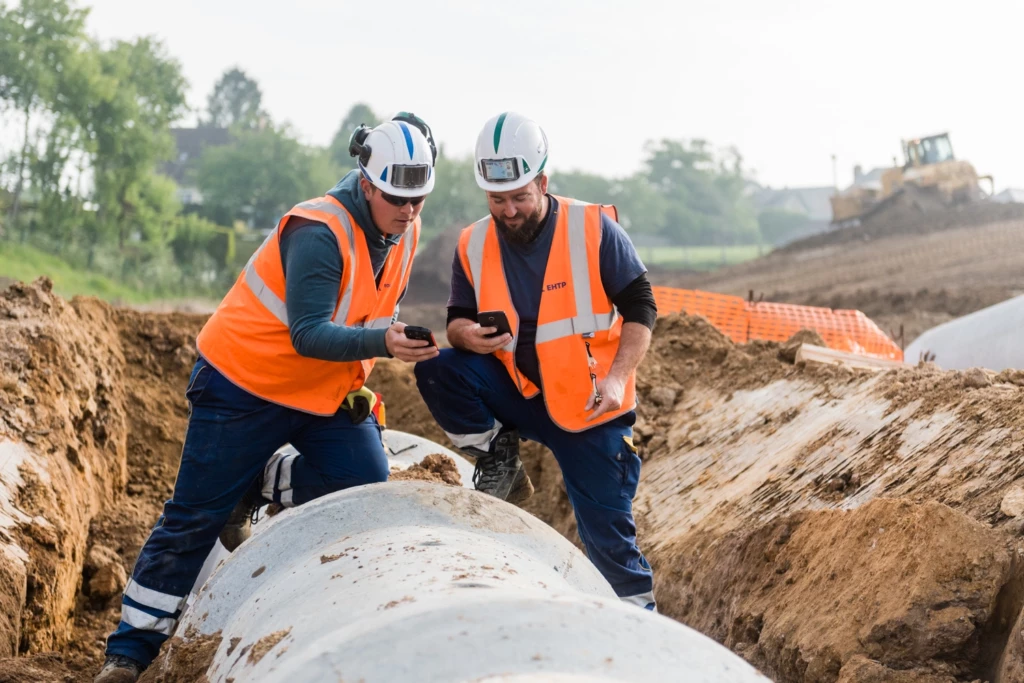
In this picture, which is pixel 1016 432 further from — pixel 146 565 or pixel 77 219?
pixel 77 219

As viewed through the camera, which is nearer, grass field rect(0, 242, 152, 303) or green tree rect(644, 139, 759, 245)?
grass field rect(0, 242, 152, 303)

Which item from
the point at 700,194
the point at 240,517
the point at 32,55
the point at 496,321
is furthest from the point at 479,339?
the point at 700,194

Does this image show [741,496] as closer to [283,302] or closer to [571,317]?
[571,317]

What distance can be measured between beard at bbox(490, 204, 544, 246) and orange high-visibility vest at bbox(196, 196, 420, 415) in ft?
2.24

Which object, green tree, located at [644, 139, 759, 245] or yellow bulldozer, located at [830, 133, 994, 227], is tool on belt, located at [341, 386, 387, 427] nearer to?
yellow bulldozer, located at [830, 133, 994, 227]

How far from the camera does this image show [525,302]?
4.74 metres

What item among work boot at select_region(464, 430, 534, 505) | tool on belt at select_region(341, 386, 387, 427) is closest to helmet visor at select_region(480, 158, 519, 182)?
tool on belt at select_region(341, 386, 387, 427)

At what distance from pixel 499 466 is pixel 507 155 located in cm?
149

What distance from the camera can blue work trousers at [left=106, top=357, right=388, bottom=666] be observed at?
167 inches

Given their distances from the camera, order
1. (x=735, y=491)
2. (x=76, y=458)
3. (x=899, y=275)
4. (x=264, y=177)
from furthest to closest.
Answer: (x=264, y=177) < (x=899, y=275) < (x=76, y=458) < (x=735, y=491)

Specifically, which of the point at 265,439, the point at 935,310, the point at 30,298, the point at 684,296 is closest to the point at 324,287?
the point at 265,439

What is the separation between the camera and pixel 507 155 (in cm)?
453

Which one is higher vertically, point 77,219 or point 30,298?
point 77,219

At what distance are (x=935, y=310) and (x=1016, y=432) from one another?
15729 millimetres
